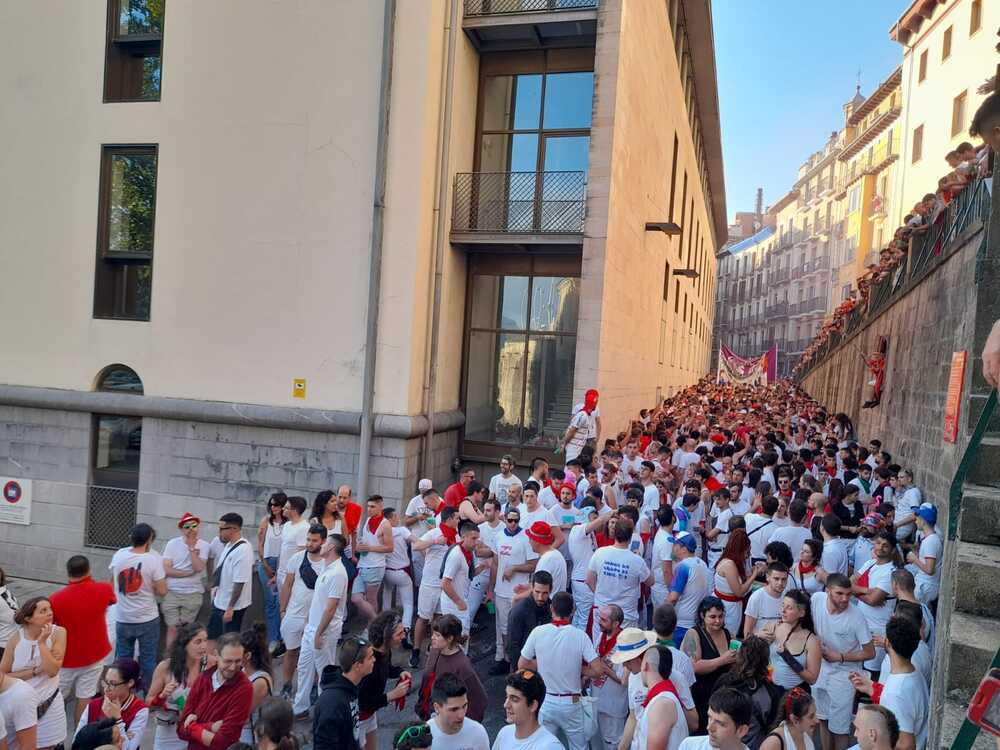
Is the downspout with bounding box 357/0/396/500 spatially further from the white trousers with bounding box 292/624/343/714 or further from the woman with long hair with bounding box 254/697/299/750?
the woman with long hair with bounding box 254/697/299/750

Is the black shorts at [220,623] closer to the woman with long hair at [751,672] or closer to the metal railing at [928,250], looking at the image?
the woman with long hair at [751,672]

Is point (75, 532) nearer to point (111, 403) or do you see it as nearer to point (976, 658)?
point (111, 403)

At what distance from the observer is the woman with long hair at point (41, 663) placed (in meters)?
5.78

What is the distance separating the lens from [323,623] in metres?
6.97

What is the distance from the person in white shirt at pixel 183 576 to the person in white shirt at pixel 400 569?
2.16 metres

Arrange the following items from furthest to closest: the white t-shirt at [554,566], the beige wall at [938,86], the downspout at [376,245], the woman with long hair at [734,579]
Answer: the beige wall at [938,86] → the downspout at [376,245] → the white t-shirt at [554,566] → the woman with long hair at [734,579]

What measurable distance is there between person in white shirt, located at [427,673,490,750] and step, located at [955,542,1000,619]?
303 centimetres

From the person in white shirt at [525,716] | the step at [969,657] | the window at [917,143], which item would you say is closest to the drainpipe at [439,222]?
the person in white shirt at [525,716]

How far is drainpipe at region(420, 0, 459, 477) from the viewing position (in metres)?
13.0

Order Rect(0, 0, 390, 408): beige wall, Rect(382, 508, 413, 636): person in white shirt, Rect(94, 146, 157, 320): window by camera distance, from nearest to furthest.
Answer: Rect(382, 508, 413, 636): person in white shirt → Rect(0, 0, 390, 408): beige wall → Rect(94, 146, 157, 320): window

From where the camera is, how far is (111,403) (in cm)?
1320

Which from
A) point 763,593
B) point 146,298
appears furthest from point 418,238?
point 763,593

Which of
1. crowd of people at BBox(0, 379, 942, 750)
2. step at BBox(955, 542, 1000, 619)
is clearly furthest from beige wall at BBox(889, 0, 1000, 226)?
step at BBox(955, 542, 1000, 619)

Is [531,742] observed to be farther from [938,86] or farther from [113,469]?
[938,86]
